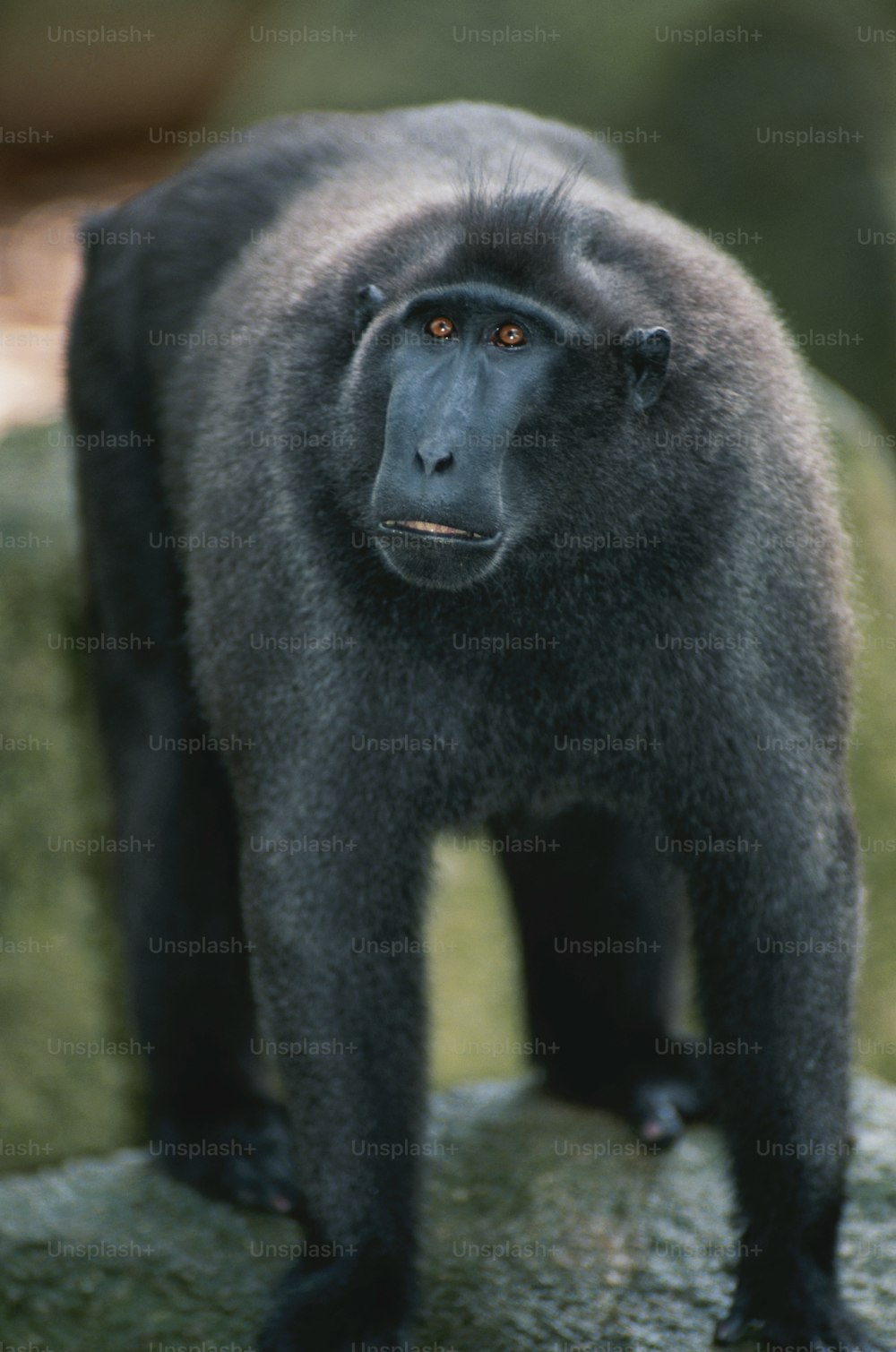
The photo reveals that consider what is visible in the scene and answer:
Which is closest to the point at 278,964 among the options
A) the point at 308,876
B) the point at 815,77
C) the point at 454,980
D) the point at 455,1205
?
the point at 308,876

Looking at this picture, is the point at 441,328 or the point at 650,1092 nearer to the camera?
the point at 441,328

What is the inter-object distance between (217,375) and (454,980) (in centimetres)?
358

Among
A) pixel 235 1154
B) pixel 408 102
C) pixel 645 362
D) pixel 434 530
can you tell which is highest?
pixel 408 102

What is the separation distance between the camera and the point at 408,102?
1231 cm

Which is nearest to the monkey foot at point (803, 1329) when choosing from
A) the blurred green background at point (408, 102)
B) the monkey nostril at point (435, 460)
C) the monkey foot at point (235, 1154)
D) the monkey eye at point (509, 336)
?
the monkey foot at point (235, 1154)

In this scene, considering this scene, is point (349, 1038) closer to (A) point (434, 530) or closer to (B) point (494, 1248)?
(B) point (494, 1248)

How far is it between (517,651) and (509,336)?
786 millimetres

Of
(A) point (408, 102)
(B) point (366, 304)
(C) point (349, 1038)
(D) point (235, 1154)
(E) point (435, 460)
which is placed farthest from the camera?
(A) point (408, 102)

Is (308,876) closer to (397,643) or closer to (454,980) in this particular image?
(397,643)

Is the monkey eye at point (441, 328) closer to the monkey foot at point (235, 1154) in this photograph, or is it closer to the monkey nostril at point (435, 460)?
the monkey nostril at point (435, 460)

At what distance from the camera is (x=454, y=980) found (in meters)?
7.79

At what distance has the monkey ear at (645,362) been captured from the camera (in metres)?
4.16

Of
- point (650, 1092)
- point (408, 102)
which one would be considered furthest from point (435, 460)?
point (408, 102)

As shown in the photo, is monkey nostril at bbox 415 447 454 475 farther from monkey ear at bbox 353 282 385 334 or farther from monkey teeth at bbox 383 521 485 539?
monkey ear at bbox 353 282 385 334
